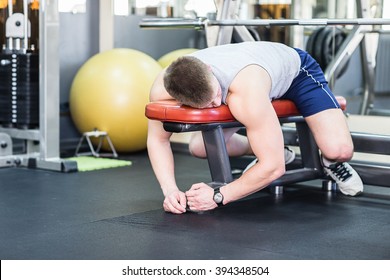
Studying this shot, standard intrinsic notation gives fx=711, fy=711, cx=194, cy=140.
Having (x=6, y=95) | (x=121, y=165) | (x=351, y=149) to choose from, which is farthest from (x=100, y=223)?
(x=6, y=95)

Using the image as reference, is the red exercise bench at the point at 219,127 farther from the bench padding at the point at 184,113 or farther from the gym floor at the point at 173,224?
the gym floor at the point at 173,224

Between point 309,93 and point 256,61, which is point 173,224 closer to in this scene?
point 256,61

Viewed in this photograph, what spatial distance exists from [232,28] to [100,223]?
1750mm

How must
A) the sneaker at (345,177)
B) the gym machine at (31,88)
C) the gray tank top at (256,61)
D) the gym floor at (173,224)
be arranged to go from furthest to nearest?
the gym machine at (31,88) < the sneaker at (345,177) < the gray tank top at (256,61) < the gym floor at (173,224)

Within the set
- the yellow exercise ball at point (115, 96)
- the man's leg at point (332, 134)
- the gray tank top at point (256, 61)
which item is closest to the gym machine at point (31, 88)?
the yellow exercise ball at point (115, 96)

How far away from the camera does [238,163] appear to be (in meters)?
3.88

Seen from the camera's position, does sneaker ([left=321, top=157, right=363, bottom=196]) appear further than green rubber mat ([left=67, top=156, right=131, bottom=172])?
No

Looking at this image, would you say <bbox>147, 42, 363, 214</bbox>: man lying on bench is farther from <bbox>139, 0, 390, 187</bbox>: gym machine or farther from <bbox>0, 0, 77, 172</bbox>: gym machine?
<bbox>0, 0, 77, 172</bbox>: gym machine

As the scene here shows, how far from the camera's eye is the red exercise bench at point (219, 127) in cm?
285

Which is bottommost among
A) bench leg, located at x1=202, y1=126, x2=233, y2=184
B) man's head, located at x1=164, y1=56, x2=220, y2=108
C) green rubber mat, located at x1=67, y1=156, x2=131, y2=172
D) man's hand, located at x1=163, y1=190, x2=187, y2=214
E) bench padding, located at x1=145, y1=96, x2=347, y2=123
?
green rubber mat, located at x1=67, y1=156, x2=131, y2=172

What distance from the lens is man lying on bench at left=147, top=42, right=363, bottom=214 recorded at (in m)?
2.70

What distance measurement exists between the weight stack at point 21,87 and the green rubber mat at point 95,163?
37 cm

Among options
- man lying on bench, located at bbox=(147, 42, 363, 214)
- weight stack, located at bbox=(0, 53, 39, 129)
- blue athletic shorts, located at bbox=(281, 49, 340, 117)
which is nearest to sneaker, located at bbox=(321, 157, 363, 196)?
man lying on bench, located at bbox=(147, 42, 363, 214)

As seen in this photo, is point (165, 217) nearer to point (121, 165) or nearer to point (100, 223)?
point (100, 223)
